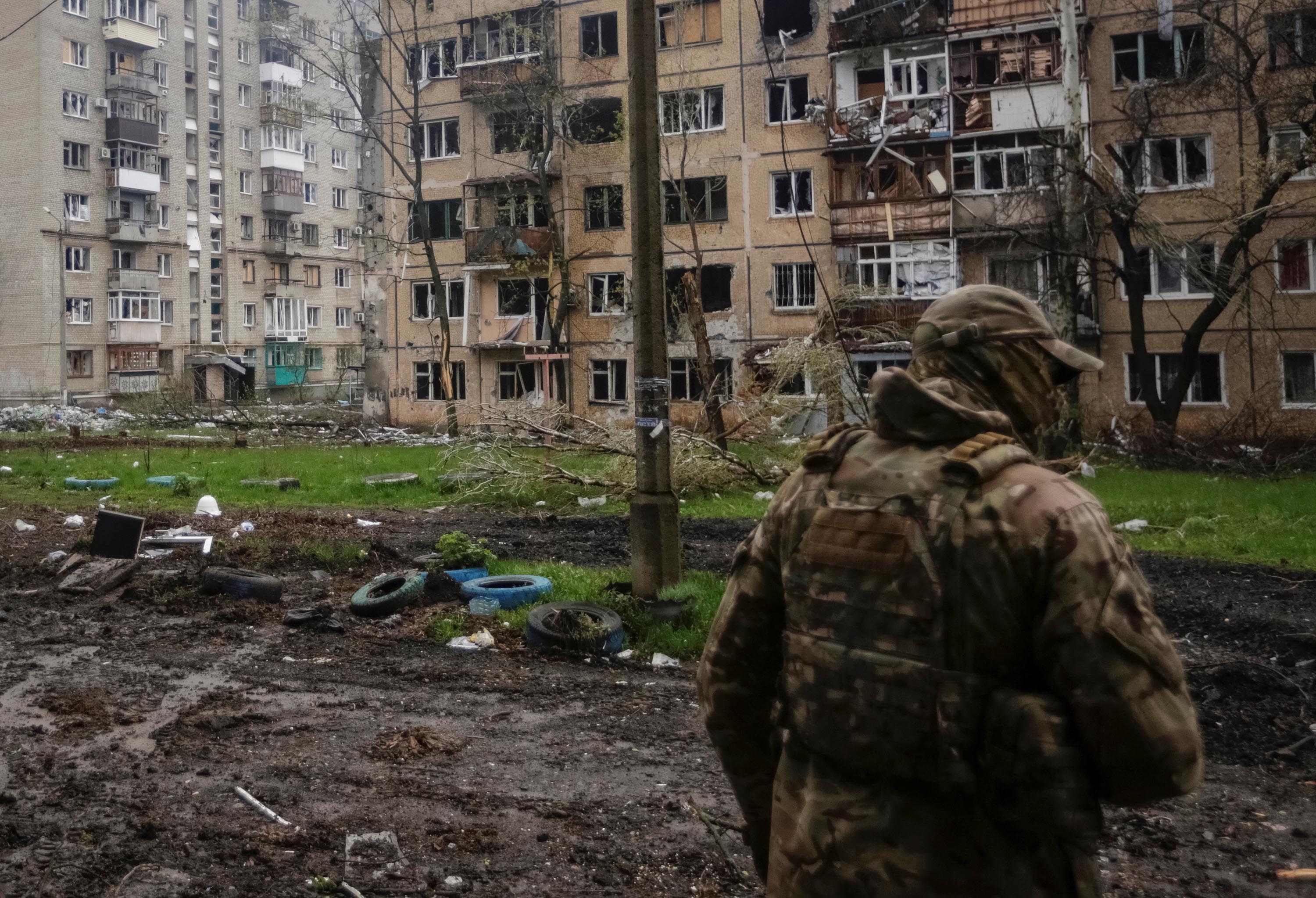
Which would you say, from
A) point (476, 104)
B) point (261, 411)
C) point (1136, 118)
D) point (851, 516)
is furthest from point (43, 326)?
point (851, 516)

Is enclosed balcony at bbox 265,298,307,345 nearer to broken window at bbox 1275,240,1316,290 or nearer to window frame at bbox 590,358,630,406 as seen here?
window frame at bbox 590,358,630,406

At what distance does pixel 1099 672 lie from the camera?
2.04m

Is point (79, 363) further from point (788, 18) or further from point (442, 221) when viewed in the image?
point (788, 18)

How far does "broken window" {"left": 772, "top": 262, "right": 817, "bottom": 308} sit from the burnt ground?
2575 centimetres

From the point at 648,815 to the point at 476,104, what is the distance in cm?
3710

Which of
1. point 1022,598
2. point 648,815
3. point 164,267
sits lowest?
point 648,815

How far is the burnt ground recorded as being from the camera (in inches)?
165

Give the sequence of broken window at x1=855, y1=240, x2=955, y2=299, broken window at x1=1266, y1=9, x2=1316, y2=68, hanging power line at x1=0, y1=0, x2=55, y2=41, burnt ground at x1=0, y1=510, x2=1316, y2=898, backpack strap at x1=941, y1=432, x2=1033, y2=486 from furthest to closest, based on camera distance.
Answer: hanging power line at x1=0, y1=0, x2=55, y2=41
broken window at x1=855, y1=240, x2=955, y2=299
broken window at x1=1266, y1=9, x2=1316, y2=68
burnt ground at x1=0, y1=510, x2=1316, y2=898
backpack strap at x1=941, y1=432, x2=1033, y2=486

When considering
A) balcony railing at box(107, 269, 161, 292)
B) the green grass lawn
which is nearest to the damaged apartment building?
the green grass lawn

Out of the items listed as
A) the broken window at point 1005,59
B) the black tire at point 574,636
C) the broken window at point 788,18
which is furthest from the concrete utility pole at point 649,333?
the broken window at point 788,18

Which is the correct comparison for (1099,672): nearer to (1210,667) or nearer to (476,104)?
(1210,667)

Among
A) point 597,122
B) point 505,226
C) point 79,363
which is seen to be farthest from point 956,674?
point 79,363

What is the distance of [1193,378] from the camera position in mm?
29391

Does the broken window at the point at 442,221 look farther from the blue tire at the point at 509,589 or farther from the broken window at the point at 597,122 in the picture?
the blue tire at the point at 509,589
